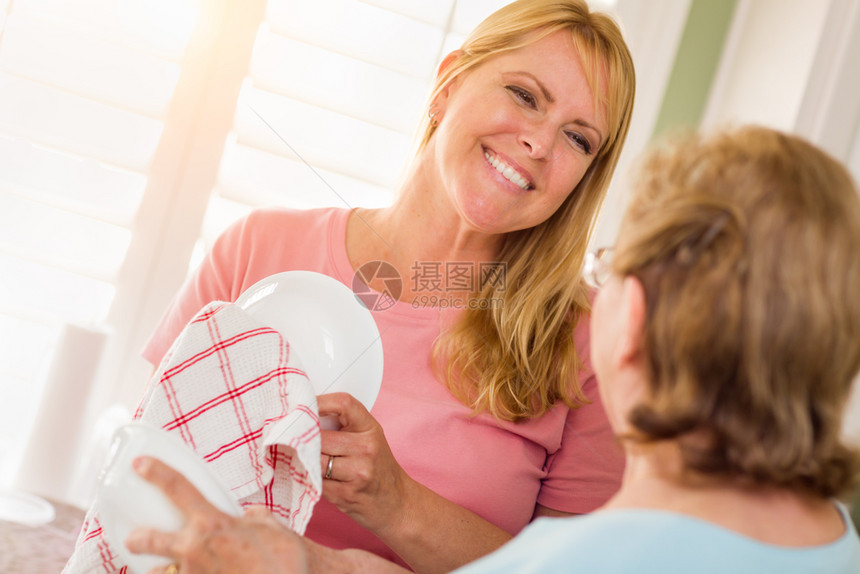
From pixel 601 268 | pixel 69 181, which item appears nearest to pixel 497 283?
pixel 601 268

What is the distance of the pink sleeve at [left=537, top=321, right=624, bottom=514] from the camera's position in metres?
0.96

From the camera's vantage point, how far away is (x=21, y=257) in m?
1.37

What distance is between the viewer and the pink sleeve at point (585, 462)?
0.96 metres

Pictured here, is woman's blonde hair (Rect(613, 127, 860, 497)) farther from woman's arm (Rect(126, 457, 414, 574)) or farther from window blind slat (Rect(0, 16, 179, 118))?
window blind slat (Rect(0, 16, 179, 118))

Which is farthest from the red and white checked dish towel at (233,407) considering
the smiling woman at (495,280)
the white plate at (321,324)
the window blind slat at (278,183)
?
the window blind slat at (278,183)

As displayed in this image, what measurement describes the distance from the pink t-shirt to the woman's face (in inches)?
5.8

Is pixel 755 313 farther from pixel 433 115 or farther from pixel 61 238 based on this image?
pixel 61 238

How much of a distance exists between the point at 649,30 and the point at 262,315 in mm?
1056

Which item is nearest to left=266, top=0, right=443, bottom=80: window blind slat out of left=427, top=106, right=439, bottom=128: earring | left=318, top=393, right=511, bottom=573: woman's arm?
left=427, top=106, right=439, bottom=128: earring

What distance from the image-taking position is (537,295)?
981 mm

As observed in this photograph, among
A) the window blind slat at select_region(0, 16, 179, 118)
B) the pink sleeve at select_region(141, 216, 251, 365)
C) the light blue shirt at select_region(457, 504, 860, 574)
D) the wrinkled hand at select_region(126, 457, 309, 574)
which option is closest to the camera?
the light blue shirt at select_region(457, 504, 860, 574)

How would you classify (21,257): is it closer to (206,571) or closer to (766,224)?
(206,571)

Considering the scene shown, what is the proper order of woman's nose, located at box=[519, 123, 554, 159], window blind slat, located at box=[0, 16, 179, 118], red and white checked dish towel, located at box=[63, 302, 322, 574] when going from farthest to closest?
window blind slat, located at box=[0, 16, 179, 118]
woman's nose, located at box=[519, 123, 554, 159]
red and white checked dish towel, located at box=[63, 302, 322, 574]

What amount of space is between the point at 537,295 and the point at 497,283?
0.06 m
